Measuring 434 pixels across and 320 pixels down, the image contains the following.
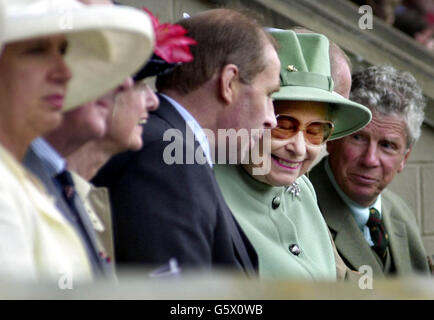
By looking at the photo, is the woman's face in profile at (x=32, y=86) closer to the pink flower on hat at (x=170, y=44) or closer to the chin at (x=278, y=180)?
the pink flower on hat at (x=170, y=44)

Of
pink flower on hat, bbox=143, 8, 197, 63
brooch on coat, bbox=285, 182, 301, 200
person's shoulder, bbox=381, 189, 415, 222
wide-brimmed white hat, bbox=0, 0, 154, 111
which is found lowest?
wide-brimmed white hat, bbox=0, 0, 154, 111

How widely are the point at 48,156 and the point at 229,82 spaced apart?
3.50 ft

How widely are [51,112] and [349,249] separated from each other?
268 centimetres

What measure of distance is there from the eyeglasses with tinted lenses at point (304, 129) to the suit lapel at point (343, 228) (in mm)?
769

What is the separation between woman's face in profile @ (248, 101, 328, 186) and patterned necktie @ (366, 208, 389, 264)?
1007mm

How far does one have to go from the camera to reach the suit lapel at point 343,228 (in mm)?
4500

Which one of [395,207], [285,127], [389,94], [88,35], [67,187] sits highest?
[389,94]

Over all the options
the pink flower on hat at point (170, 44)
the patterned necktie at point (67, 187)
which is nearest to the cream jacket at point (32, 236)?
the patterned necktie at point (67, 187)

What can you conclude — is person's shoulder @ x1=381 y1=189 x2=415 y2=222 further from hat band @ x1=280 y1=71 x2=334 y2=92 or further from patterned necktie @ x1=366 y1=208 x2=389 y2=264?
hat band @ x1=280 y1=71 x2=334 y2=92

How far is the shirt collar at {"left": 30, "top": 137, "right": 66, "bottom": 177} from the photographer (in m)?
2.10

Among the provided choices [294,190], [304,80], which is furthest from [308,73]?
[294,190]

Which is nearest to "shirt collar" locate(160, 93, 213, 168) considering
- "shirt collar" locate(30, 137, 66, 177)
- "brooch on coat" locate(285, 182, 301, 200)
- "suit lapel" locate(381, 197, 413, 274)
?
"shirt collar" locate(30, 137, 66, 177)

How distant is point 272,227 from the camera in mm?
3691

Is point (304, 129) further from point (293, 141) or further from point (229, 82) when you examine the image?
point (229, 82)
